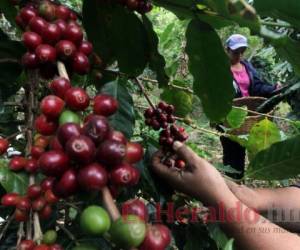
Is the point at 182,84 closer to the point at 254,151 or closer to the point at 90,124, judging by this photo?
the point at 254,151

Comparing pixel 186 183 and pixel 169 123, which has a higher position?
pixel 169 123

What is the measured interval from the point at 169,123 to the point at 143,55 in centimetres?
19

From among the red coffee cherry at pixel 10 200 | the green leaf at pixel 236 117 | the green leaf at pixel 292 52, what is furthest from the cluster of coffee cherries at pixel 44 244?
the green leaf at pixel 236 117

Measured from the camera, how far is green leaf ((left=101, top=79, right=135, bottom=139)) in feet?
3.64

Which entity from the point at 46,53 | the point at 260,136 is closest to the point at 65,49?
the point at 46,53

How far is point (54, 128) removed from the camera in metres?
0.67

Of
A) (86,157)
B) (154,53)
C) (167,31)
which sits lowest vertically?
(86,157)

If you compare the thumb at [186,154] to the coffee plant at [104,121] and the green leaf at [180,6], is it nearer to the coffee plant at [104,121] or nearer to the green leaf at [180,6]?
the coffee plant at [104,121]

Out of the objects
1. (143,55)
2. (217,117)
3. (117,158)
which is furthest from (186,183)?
(117,158)

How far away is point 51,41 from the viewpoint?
0.77m

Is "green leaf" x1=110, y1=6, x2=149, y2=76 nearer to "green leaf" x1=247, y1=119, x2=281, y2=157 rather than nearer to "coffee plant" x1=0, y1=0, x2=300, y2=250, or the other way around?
"coffee plant" x1=0, y1=0, x2=300, y2=250

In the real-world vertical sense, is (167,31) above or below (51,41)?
above

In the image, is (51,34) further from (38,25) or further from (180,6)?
(180,6)

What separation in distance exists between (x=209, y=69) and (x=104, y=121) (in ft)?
1.70
